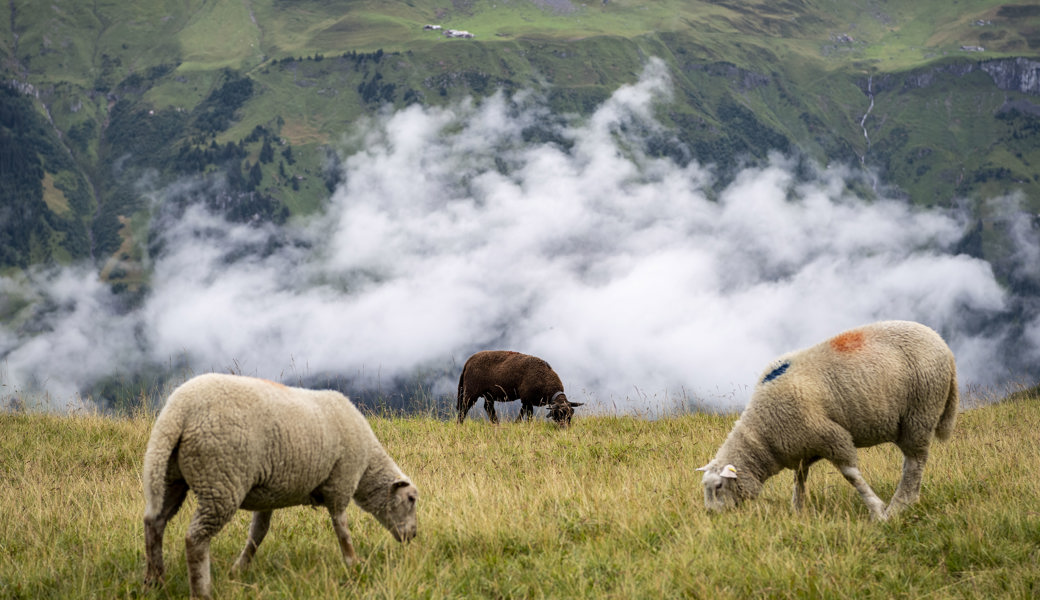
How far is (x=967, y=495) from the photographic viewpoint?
26.1ft

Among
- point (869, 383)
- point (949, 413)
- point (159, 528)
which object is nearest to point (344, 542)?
point (159, 528)

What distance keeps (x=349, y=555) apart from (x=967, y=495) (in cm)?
626

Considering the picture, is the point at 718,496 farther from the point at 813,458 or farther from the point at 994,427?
the point at 994,427

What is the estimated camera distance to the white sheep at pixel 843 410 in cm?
818

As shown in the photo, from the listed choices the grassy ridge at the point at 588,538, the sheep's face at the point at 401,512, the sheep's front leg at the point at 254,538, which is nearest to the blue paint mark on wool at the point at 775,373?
→ the grassy ridge at the point at 588,538

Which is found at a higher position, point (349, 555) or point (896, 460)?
point (349, 555)

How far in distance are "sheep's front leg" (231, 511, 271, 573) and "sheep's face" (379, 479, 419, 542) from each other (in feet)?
3.54

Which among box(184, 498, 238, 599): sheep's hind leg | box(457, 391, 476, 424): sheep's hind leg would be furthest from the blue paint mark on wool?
box(457, 391, 476, 424): sheep's hind leg

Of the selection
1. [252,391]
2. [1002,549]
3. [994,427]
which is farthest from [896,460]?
[252,391]

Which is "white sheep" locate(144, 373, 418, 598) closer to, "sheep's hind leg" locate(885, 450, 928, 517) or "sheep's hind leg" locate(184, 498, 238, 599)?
"sheep's hind leg" locate(184, 498, 238, 599)

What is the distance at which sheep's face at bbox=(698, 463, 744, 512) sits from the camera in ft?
26.6

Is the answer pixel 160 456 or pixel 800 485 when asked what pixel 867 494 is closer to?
pixel 800 485

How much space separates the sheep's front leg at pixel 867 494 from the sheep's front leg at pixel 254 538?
5.83 meters

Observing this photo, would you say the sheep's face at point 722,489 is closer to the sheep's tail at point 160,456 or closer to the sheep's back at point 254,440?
the sheep's back at point 254,440
